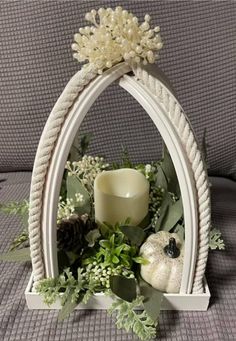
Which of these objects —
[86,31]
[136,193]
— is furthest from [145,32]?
[136,193]

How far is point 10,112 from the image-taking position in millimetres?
996

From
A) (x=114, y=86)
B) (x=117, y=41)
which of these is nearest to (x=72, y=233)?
(x=117, y=41)

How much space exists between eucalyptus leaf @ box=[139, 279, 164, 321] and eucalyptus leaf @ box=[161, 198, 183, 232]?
0.31 ft

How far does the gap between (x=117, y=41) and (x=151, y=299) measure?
1.05 ft

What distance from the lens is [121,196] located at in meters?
0.66

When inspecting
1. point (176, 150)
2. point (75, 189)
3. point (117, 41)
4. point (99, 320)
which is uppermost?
point (117, 41)

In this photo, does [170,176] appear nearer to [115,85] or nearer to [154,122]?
[154,122]

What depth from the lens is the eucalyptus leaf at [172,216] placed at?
2.04 feet

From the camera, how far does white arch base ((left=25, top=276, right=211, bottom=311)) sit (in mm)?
571

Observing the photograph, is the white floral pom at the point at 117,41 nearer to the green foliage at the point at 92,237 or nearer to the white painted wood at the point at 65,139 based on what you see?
the white painted wood at the point at 65,139

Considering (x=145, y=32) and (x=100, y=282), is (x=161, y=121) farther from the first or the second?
(x=100, y=282)

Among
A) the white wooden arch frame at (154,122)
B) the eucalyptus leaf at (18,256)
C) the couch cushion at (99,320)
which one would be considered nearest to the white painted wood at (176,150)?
the white wooden arch frame at (154,122)

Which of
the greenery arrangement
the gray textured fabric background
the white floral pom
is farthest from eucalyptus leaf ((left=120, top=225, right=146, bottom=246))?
the gray textured fabric background

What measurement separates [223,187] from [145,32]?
0.59 metres
